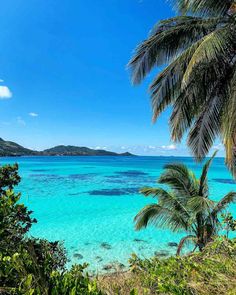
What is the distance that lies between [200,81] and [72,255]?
8.60 m

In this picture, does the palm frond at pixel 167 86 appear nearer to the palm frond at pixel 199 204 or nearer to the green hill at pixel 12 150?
the palm frond at pixel 199 204

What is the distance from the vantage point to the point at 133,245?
39.7ft

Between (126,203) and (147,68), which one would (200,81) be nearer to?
(147,68)

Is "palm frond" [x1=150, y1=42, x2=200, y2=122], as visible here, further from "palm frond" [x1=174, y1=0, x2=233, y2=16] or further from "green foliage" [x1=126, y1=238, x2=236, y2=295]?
"green foliage" [x1=126, y1=238, x2=236, y2=295]

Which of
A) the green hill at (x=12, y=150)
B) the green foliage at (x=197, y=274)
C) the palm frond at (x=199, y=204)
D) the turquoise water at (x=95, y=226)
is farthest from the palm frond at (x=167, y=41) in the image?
the green hill at (x=12, y=150)

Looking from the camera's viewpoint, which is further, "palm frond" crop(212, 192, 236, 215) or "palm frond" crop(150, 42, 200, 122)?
"palm frond" crop(212, 192, 236, 215)

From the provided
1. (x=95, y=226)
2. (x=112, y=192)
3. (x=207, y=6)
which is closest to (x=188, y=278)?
(x=207, y=6)

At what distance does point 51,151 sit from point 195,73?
15207 cm

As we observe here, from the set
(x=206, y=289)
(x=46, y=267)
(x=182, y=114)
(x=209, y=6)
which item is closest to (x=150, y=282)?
(x=206, y=289)

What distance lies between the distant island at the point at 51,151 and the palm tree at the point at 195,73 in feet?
365

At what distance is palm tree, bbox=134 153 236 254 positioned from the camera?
7281 mm

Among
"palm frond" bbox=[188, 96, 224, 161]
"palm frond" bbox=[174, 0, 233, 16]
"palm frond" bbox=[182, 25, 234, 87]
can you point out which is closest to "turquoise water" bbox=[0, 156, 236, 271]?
"palm frond" bbox=[188, 96, 224, 161]

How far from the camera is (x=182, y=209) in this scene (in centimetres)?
766

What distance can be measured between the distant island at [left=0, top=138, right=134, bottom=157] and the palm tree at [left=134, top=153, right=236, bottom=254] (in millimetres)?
110053
